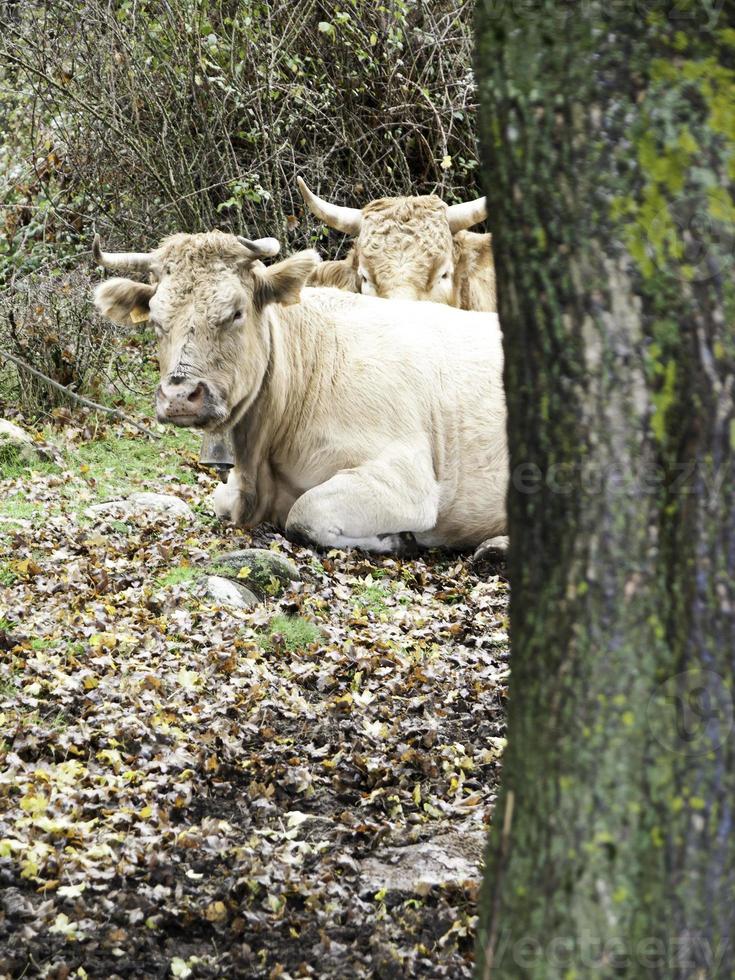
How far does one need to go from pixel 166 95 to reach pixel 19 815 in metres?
10.3

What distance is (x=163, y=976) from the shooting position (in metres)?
3.73

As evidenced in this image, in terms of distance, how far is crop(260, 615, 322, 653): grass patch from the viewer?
20.4ft

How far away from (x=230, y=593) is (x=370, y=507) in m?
1.57

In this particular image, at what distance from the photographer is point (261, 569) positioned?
696cm

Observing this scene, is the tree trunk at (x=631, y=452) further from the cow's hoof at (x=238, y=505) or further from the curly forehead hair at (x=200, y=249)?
the cow's hoof at (x=238, y=505)

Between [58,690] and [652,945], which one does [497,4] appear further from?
[58,690]

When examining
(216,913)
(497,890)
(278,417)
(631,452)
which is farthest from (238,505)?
(631,452)

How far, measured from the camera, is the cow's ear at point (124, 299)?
26.0 ft

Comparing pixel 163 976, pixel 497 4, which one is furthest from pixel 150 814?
pixel 497 4

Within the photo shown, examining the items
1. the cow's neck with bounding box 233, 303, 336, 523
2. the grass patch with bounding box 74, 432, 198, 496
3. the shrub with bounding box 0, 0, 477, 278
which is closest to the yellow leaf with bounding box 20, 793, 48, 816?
the cow's neck with bounding box 233, 303, 336, 523

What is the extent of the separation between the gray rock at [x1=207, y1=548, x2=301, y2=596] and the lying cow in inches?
30.4

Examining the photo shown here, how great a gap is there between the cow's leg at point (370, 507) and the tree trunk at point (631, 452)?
212 inches

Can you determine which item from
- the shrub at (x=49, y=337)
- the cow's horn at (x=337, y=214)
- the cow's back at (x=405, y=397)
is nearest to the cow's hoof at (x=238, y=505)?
the cow's back at (x=405, y=397)

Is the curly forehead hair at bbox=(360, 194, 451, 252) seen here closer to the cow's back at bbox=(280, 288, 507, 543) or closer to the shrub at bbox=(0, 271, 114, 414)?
the cow's back at bbox=(280, 288, 507, 543)
